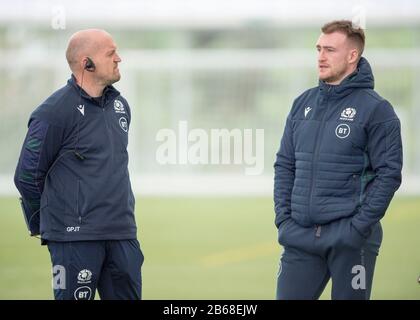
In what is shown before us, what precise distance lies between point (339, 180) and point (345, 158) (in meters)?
0.11

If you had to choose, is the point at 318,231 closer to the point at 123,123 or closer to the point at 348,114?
the point at 348,114

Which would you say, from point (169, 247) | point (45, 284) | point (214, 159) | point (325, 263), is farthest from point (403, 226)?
point (325, 263)

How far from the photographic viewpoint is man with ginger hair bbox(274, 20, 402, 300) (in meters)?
4.80

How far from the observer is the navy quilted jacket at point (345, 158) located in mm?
4781

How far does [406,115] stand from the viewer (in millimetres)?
21094

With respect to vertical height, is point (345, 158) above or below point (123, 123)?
below

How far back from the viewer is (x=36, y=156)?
4895 millimetres

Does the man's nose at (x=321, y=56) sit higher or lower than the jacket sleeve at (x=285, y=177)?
higher

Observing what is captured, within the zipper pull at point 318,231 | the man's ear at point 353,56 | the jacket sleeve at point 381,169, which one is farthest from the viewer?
the man's ear at point 353,56

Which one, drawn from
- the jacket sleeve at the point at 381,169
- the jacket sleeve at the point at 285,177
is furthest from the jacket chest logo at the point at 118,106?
the jacket sleeve at the point at 381,169

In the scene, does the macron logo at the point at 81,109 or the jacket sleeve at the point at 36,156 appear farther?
the macron logo at the point at 81,109

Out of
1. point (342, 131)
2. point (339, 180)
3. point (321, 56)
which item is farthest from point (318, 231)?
point (321, 56)

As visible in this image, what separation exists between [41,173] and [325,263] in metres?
1.43

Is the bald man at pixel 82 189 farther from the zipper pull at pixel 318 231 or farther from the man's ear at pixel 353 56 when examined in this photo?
the man's ear at pixel 353 56
